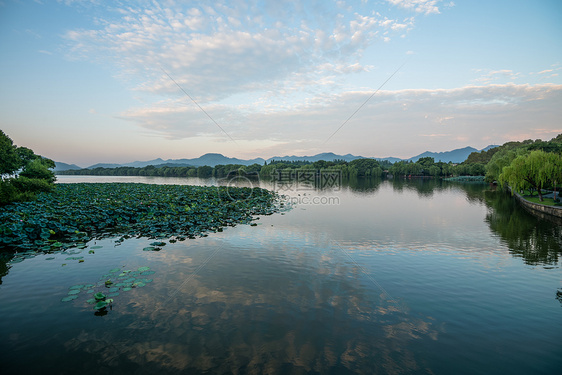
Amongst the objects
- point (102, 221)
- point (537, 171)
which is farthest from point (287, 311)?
point (537, 171)

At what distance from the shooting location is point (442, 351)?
20.6ft

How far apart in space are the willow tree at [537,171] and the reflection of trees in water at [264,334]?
34642mm

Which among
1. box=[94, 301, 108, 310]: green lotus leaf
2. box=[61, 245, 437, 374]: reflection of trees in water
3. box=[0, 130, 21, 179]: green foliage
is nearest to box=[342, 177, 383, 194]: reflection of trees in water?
box=[61, 245, 437, 374]: reflection of trees in water

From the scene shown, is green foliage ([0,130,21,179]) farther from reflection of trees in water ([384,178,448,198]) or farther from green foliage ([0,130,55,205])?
reflection of trees in water ([384,178,448,198])

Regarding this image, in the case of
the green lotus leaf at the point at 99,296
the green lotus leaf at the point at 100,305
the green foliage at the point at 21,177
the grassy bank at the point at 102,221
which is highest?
the green foliage at the point at 21,177

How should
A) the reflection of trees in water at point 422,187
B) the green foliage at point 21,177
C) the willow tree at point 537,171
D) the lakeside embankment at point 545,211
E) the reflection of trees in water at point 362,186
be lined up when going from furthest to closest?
the reflection of trees in water at point 362,186 < the reflection of trees in water at point 422,187 < the willow tree at point 537,171 < the lakeside embankment at point 545,211 < the green foliage at point 21,177

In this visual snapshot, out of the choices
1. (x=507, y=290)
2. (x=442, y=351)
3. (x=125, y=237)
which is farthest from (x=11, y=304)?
(x=507, y=290)

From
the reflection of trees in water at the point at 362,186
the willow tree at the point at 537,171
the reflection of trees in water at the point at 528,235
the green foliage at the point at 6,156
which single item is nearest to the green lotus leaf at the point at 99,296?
the reflection of trees in water at the point at 528,235

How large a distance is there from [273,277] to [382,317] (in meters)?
4.34

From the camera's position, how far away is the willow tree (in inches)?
1184

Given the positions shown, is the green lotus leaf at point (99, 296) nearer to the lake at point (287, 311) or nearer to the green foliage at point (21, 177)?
the lake at point (287, 311)

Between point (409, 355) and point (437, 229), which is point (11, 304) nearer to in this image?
point (409, 355)

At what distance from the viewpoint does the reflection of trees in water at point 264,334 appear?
5.78 meters

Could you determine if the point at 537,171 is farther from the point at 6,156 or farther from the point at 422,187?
the point at 6,156
